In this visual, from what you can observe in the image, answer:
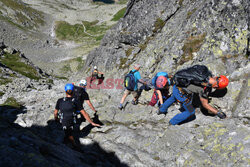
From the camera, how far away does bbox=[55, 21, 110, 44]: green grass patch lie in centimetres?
9010

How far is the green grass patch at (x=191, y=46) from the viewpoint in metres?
13.8

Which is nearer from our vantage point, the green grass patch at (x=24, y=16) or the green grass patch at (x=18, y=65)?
the green grass patch at (x=18, y=65)

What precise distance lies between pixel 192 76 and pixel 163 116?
3.36 metres

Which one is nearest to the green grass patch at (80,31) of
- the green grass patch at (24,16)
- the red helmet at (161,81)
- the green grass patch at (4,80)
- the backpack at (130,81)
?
the green grass patch at (24,16)

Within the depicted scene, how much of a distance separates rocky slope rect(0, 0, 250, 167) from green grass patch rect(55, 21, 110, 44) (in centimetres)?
7012

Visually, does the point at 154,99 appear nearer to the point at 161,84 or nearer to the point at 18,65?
the point at 161,84

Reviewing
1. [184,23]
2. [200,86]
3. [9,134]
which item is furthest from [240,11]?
[9,134]

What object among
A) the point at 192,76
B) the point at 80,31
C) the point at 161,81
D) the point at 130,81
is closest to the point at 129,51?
the point at 130,81

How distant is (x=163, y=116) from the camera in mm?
10859

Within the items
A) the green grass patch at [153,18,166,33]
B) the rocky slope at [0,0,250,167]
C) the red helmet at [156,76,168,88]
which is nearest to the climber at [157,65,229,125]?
the rocky slope at [0,0,250,167]

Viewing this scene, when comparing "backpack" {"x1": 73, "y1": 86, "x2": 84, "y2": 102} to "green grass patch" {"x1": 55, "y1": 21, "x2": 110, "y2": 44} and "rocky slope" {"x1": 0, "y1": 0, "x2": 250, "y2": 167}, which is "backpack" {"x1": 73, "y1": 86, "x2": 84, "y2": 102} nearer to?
"rocky slope" {"x1": 0, "y1": 0, "x2": 250, "y2": 167}

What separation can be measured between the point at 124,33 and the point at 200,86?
53.5 ft

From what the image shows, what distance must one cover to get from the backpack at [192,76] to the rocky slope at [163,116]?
222cm

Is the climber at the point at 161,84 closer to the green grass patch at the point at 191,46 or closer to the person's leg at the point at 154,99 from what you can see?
the person's leg at the point at 154,99
